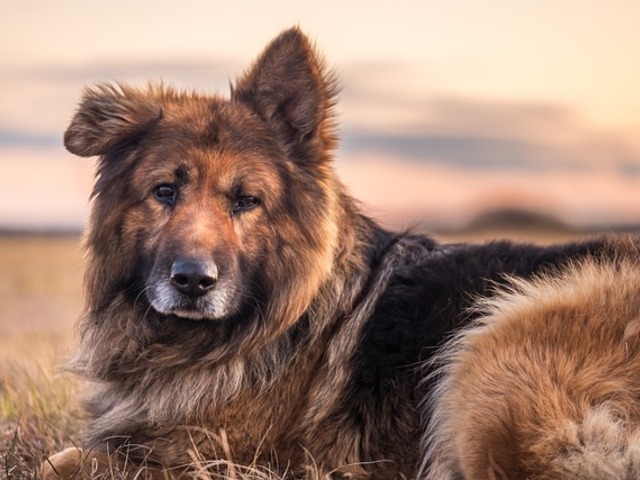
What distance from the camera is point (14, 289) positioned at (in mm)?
17516

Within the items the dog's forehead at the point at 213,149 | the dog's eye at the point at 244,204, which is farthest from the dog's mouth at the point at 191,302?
the dog's forehead at the point at 213,149

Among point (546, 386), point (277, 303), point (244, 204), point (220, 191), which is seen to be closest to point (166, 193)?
point (220, 191)

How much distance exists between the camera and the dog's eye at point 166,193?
413 centimetres

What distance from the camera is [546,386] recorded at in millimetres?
3383

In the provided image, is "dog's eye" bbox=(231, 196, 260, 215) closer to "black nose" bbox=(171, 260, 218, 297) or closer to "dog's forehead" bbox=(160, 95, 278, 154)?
"dog's forehead" bbox=(160, 95, 278, 154)

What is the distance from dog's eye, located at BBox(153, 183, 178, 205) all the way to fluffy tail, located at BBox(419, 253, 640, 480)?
4.99 feet

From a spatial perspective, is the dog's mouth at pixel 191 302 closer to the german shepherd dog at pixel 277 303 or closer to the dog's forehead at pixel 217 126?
the german shepherd dog at pixel 277 303

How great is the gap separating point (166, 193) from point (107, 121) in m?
0.55

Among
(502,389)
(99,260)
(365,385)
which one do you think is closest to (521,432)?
(502,389)

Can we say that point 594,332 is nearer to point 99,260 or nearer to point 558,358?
point 558,358

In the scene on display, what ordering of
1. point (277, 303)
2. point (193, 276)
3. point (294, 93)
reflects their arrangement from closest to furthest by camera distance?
point (193, 276) < point (277, 303) < point (294, 93)

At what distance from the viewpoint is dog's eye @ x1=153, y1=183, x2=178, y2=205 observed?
4.13m

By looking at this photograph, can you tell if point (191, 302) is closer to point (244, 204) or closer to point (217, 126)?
point (244, 204)

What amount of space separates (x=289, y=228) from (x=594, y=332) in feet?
5.20
